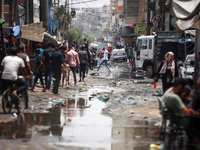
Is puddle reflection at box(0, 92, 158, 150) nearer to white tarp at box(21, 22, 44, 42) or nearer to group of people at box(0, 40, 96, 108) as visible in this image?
group of people at box(0, 40, 96, 108)

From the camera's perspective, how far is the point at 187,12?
31.3ft

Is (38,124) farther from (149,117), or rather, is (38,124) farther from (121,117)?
(149,117)

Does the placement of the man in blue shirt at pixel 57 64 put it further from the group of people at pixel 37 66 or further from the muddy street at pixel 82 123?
the muddy street at pixel 82 123

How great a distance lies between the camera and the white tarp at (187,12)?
9.30 m

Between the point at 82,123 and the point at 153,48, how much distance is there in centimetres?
1483

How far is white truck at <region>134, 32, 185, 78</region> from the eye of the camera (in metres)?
22.3

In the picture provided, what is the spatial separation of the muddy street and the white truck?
8.50 m

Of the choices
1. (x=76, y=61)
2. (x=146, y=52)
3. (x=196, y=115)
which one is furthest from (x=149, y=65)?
(x=196, y=115)

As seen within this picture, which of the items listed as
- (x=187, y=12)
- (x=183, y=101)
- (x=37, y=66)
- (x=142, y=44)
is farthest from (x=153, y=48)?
(x=183, y=101)

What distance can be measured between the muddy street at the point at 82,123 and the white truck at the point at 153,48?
8.50 meters

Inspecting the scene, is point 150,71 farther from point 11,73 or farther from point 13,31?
point 11,73

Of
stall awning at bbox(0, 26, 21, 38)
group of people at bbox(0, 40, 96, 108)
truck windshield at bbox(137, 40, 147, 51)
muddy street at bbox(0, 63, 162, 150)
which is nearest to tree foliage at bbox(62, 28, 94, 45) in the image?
truck windshield at bbox(137, 40, 147, 51)

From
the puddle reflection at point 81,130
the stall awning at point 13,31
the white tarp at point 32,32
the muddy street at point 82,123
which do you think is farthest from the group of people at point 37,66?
the white tarp at point 32,32

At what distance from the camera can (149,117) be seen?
9977 millimetres
